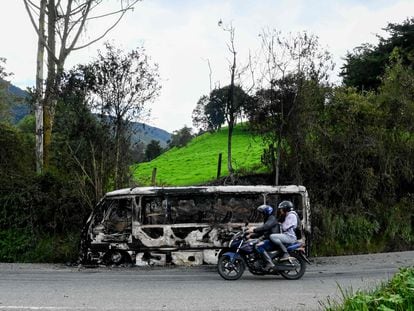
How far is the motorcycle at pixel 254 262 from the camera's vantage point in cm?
1258

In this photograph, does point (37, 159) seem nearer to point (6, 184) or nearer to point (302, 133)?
point (6, 184)

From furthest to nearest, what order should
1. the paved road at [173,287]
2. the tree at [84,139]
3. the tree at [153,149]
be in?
the tree at [153,149] → the tree at [84,139] → the paved road at [173,287]

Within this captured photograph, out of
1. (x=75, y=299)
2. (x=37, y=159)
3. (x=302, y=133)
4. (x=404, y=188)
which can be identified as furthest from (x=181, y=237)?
(x=404, y=188)

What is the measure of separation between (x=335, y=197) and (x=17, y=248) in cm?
1077

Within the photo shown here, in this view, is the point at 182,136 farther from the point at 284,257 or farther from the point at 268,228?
the point at 284,257

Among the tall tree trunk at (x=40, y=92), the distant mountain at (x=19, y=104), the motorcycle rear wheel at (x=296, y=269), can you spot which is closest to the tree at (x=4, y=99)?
the distant mountain at (x=19, y=104)

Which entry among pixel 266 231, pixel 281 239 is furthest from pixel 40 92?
pixel 281 239

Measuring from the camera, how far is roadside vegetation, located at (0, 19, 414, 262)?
58.4 ft

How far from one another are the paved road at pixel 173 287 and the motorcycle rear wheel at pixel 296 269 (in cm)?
18

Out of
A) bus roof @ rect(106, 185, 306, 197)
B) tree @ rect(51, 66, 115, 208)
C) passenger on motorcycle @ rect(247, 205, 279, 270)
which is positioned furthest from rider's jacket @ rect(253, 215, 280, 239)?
tree @ rect(51, 66, 115, 208)

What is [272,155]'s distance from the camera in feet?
66.1

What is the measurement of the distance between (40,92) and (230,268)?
11.3 m

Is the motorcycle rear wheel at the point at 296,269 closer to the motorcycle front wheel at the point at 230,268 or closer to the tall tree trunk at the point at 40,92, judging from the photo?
the motorcycle front wheel at the point at 230,268

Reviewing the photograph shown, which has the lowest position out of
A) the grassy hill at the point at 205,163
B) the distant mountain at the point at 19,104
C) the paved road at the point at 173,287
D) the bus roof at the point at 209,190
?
the paved road at the point at 173,287
